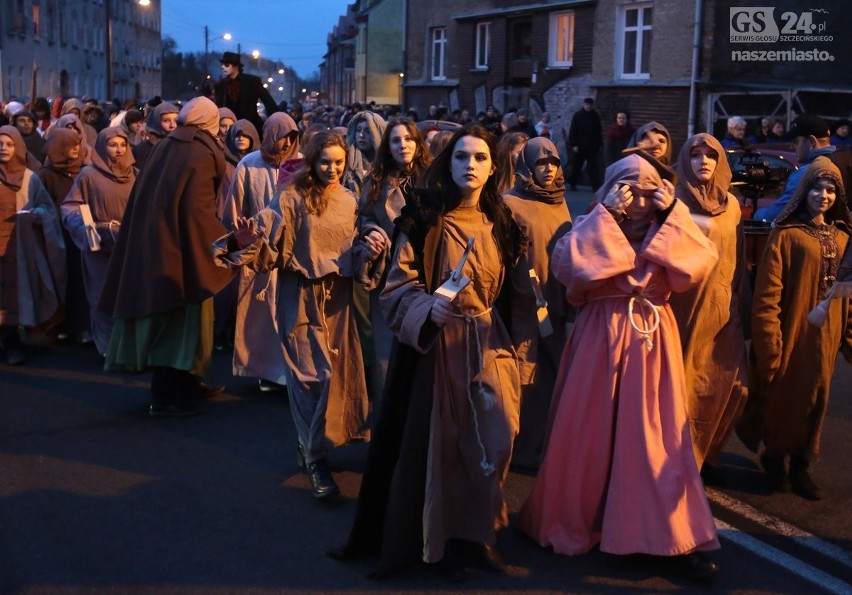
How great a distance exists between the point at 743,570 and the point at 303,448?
2347 mm

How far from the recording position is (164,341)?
782cm

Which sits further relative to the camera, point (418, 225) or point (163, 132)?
point (163, 132)

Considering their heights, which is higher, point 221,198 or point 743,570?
point 221,198

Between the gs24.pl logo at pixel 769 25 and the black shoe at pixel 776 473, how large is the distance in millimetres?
19455

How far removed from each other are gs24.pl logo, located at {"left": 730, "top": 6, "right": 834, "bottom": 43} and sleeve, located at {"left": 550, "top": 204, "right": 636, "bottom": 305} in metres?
20.8

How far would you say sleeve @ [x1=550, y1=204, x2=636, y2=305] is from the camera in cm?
502

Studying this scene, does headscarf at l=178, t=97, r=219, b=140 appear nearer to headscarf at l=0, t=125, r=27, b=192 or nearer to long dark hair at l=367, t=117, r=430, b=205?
long dark hair at l=367, t=117, r=430, b=205

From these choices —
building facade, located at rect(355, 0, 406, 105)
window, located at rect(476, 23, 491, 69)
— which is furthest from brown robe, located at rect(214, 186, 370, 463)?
building facade, located at rect(355, 0, 406, 105)

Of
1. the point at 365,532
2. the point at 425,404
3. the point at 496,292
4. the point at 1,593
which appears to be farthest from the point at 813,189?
the point at 1,593

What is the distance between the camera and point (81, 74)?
64.8 meters

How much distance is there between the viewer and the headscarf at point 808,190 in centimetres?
613

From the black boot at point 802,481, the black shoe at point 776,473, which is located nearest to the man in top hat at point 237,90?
the black shoe at point 776,473

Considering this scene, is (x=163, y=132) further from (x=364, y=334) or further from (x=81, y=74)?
(x=81, y=74)

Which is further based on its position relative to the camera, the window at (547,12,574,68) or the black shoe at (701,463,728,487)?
the window at (547,12,574,68)
